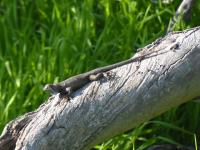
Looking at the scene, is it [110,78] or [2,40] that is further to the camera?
[2,40]

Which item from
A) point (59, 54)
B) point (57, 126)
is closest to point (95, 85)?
point (57, 126)

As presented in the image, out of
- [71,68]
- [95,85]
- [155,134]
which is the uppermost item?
[95,85]

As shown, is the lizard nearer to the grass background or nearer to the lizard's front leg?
the lizard's front leg

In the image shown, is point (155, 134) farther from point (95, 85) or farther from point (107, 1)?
point (107, 1)

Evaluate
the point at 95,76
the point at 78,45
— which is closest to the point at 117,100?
the point at 95,76

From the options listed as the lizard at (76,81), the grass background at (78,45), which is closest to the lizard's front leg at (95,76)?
the lizard at (76,81)

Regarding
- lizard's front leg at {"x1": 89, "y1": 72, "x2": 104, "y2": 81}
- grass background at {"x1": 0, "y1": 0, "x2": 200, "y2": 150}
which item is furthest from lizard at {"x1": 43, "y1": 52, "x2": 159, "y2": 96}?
grass background at {"x1": 0, "y1": 0, "x2": 200, "y2": 150}
